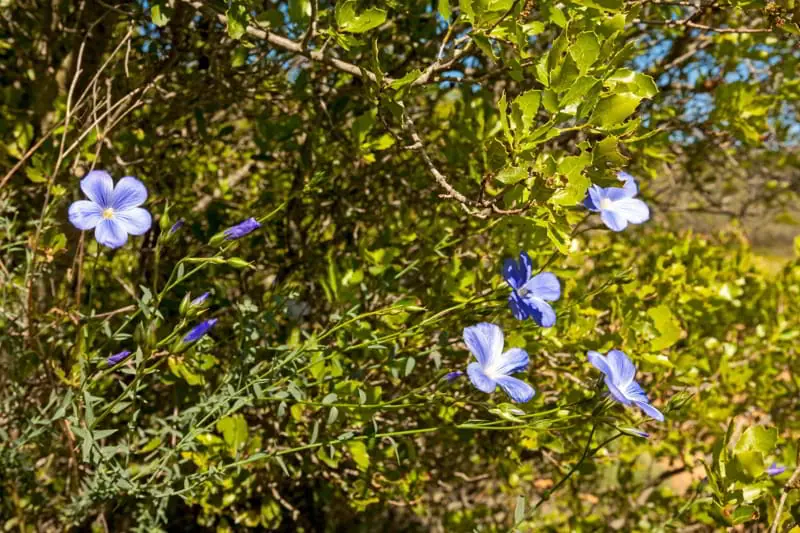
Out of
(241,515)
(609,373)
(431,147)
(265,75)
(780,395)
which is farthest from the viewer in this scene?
(780,395)

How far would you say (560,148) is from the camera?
86.4 inches

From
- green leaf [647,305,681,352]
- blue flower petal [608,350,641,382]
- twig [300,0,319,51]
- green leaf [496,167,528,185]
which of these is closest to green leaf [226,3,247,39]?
twig [300,0,319,51]

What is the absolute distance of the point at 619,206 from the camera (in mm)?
1472

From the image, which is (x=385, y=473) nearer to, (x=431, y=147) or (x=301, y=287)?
(x=301, y=287)

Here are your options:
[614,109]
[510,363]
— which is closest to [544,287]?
[510,363]

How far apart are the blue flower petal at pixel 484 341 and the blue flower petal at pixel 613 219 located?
12.4 inches

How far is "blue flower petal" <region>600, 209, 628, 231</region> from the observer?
4.44 ft

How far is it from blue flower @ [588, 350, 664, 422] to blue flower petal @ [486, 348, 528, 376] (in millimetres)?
122

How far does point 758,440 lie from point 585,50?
0.75m

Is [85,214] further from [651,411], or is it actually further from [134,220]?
Answer: [651,411]

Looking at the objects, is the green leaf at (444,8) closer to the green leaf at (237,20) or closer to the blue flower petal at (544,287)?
the green leaf at (237,20)

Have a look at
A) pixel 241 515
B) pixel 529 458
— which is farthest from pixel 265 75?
pixel 529 458

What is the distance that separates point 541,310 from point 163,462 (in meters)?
0.76

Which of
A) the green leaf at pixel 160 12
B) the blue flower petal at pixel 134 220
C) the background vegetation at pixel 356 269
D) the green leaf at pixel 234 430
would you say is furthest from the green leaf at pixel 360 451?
the green leaf at pixel 160 12
